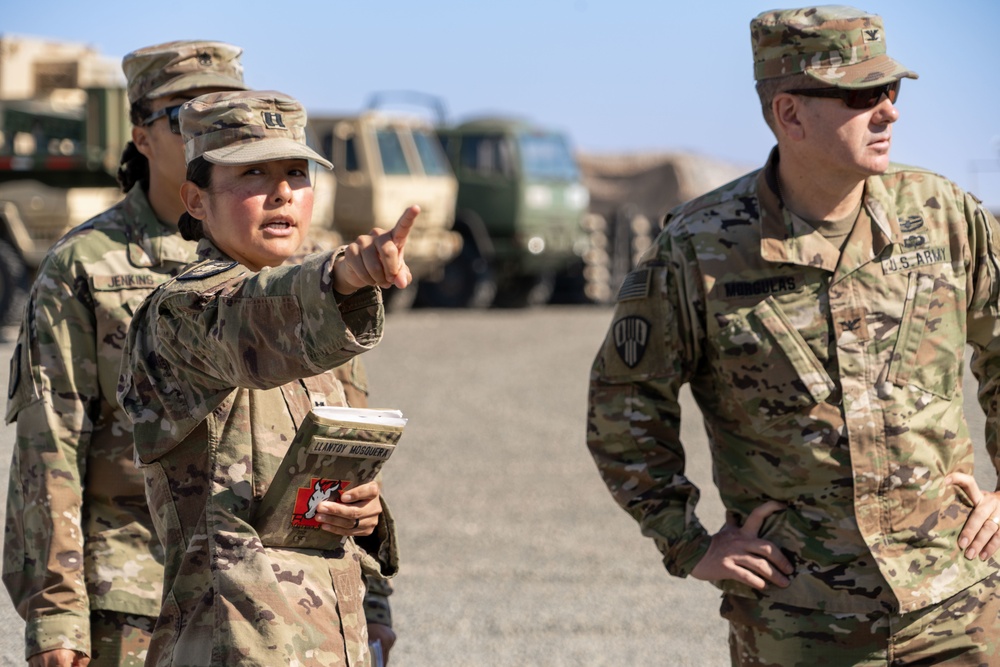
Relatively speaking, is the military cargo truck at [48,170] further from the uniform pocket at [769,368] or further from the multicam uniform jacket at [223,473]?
the multicam uniform jacket at [223,473]

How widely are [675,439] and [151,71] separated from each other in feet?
5.19

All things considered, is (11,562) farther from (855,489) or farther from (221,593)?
(855,489)

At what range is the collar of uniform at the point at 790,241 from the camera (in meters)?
3.18

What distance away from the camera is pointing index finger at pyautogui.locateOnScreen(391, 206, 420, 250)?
80.0 inches

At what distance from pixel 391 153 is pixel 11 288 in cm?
713

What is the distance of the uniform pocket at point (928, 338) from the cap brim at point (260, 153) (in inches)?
53.2


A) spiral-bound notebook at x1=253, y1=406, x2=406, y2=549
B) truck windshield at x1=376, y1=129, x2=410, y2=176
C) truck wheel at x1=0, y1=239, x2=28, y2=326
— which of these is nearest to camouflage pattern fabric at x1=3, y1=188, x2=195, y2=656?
spiral-bound notebook at x1=253, y1=406, x2=406, y2=549

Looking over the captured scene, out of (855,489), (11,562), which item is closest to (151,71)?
(11,562)

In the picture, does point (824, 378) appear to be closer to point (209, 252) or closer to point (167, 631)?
point (209, 252)

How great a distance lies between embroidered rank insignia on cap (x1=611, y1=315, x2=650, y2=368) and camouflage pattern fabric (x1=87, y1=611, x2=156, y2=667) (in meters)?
1.22

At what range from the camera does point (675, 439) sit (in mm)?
3330

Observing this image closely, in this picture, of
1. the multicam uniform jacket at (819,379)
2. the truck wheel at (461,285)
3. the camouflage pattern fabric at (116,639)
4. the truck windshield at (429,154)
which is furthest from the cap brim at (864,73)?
the truck wheel at (461,285)

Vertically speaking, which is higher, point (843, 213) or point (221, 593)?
point (843, 213)

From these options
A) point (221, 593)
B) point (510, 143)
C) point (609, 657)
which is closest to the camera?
point (221, 593)
